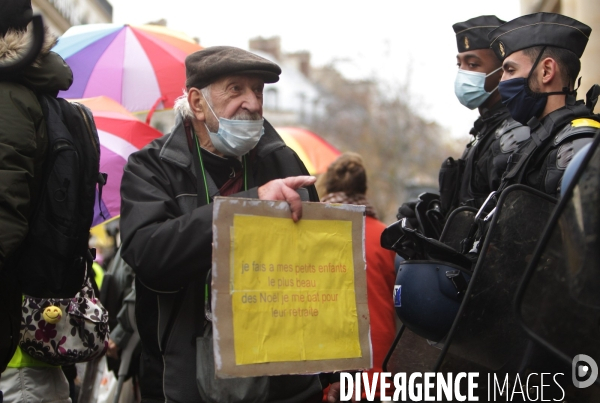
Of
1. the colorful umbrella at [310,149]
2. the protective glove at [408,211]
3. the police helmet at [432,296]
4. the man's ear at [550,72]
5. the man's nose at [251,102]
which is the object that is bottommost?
the colorful umbrella at [310,149]

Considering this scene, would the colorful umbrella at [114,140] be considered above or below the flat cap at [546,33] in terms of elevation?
below

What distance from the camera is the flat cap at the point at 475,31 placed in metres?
4.52

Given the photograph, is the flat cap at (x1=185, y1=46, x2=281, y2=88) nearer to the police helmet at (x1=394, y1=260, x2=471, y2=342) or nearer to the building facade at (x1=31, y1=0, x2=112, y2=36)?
the police helmet at (x1=394, y1=260, x2=471, y2=342)

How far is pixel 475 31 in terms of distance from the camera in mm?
4523

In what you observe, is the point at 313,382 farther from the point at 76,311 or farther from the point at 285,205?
the point at 76,311

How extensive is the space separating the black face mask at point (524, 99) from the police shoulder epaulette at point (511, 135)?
0.41 ft

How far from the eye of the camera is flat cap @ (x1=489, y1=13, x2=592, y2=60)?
11.5ft

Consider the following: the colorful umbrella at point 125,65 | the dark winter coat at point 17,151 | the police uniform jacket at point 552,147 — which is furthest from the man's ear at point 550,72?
the colorful umbrella at point 125,65

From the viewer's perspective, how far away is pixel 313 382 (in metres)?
3.23

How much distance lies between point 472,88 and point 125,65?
106 inches

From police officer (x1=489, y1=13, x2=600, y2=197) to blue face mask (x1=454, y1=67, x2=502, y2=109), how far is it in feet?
2.61

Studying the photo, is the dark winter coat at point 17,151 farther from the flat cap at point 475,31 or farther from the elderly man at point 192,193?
the flat cap at point 475,31

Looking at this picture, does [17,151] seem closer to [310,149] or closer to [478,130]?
[478,130]

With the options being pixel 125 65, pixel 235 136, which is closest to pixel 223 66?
pixel 235 136
